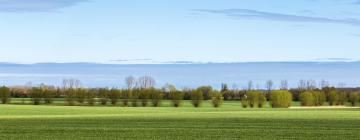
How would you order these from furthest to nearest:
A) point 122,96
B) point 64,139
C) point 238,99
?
1. point 238,99
2. point 122,96
3. point 64,139

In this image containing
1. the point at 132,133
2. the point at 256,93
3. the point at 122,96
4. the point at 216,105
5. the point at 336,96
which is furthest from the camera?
the point at 336,96

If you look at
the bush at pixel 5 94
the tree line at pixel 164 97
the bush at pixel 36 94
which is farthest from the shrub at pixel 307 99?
the bush at pixel 5 94

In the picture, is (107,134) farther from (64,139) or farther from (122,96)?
(122,96)

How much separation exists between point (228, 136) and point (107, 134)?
6.42 meters

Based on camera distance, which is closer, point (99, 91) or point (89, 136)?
point (89, 136)

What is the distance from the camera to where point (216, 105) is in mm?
131750

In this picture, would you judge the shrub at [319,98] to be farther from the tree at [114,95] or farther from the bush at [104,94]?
the bush at [104,94]

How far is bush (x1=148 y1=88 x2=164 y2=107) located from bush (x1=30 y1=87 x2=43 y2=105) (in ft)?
75.1

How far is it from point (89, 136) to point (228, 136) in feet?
22.9

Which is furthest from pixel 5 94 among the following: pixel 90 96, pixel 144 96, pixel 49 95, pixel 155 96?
pixel 155 96

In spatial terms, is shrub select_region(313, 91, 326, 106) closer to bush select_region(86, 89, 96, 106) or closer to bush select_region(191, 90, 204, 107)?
bush select_region(191, 90, 204, 107)

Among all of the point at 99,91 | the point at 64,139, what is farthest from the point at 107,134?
the point at 99,91

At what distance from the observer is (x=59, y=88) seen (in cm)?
17175

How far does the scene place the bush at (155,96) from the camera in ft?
459
